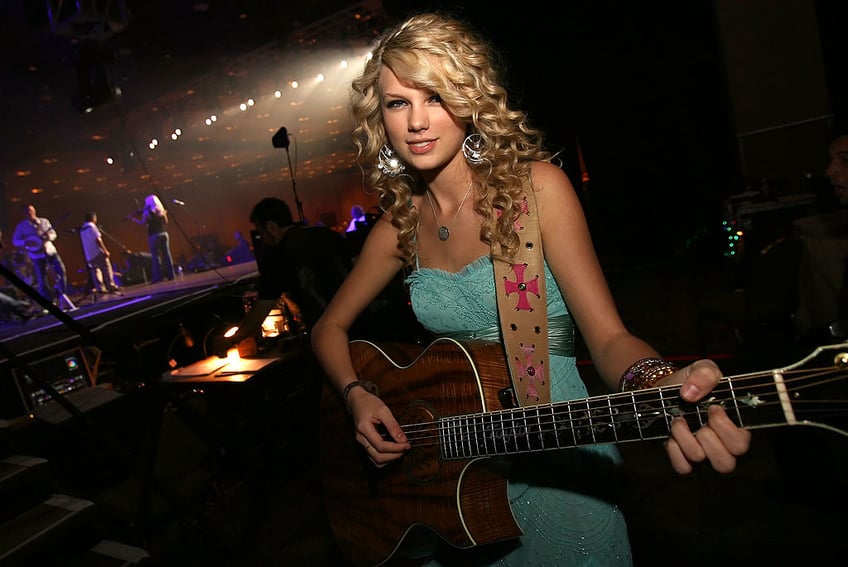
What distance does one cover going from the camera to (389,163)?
2.00 m

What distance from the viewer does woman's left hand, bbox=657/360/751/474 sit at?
3.13 ft

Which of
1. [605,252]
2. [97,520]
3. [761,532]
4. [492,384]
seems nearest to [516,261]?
[492,384]

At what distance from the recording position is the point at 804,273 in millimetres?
4359

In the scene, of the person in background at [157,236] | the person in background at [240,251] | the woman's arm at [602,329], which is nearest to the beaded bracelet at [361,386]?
the woman's arm at [602,329]

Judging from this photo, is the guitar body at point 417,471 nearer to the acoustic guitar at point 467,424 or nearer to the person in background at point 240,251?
the acoustic guitar at point 467,424

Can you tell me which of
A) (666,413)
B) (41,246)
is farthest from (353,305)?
(41,246)

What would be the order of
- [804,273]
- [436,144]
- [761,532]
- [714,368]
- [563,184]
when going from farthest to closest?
[804,273]
[761,532]
[436,144]
[563,184]
[714,368]

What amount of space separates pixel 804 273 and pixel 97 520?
575 centimetres

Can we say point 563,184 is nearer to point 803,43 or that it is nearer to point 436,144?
point 436,144

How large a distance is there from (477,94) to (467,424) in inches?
39.5

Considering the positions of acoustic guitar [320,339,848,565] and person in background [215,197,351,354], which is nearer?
acoustic guitar [320,339,848,565]

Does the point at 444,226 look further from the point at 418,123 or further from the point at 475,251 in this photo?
the point at 418,123

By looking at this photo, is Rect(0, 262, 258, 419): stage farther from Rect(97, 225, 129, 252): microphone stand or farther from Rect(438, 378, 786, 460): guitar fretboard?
Rect(438, 378, 786, 460): guitar fretboard

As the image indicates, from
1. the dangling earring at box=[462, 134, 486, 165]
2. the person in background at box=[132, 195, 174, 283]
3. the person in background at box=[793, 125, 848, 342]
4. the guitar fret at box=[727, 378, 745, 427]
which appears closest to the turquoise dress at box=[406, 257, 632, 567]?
the dangling earring at box=[462, 134, 486, 165]
